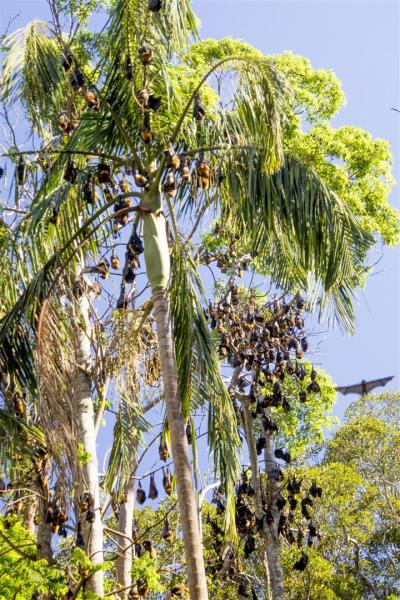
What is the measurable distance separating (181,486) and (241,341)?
15.7 feet

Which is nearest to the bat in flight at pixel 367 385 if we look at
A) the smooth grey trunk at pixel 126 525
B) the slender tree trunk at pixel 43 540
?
the smooth grey trunk at pixel 126 525

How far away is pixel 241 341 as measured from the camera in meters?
10.2

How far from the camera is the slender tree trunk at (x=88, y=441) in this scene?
719 cm

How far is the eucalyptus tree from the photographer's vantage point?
6.06 metres

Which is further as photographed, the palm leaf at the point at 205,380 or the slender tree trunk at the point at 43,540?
the slender tree trunk at the point at 43,540

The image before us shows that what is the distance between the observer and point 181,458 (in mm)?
5609

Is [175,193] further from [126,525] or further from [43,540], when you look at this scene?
[126,525]

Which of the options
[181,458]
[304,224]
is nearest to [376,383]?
[304,224]

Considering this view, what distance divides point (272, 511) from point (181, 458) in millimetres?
5056

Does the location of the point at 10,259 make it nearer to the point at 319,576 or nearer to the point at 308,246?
the point at 308,246

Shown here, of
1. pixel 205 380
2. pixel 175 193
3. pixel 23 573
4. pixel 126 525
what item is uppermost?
pixel 175 193

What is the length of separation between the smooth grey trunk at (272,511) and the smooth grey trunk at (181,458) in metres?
4.55

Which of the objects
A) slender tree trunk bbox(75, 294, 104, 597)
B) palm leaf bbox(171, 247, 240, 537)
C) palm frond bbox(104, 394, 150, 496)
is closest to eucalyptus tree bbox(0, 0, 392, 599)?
palm leaf bbox(171, 247, 240, 537)

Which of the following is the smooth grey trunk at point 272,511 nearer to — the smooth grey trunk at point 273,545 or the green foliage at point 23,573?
the smooth grey trunk at point 273,545
